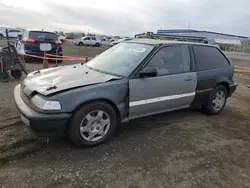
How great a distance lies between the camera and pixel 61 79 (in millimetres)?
3469

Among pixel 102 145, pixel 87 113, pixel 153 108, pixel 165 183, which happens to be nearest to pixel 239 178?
pixel 165 183

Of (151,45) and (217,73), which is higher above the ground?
(151,45)

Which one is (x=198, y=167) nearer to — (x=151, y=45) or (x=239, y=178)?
(x=239, y=178)

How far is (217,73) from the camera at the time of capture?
4941mm

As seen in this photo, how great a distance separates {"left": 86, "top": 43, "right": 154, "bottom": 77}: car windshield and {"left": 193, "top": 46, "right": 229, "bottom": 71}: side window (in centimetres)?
118

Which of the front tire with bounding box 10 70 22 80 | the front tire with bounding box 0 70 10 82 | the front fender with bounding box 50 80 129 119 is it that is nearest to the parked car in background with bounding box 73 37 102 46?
the front tire with bounding box 10 70 22 80

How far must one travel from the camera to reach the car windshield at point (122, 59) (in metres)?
3.80

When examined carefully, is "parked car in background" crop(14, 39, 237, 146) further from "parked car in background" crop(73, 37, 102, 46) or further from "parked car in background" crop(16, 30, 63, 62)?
"parked car in background" crop(73, 37, 102, 46)

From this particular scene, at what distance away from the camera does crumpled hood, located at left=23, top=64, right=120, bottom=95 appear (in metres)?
3.19

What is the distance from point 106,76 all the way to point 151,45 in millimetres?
1089

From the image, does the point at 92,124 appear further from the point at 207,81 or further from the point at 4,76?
the point at 4,76

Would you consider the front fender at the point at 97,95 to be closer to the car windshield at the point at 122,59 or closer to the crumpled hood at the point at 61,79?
the crumpled hood at the point at 61,79

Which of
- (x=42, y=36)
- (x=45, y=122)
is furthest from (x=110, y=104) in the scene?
(x=42, y=36)

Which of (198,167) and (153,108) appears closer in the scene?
(198,167)
